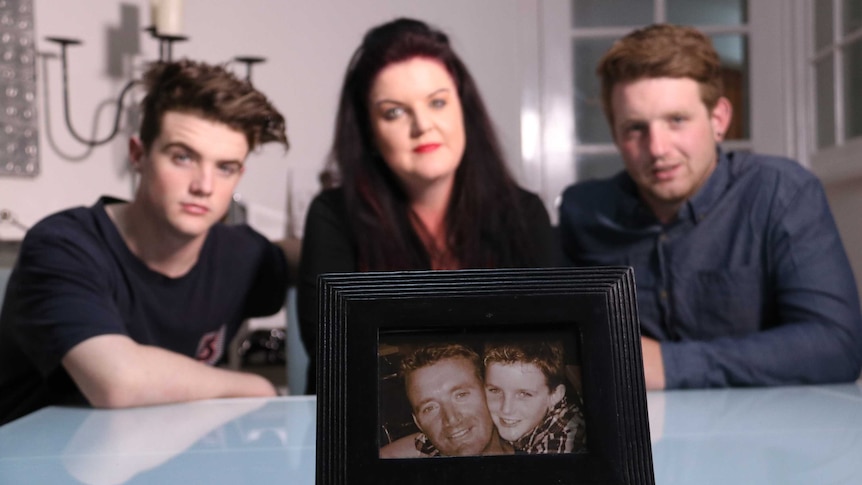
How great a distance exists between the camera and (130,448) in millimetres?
875

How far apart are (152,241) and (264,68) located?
6.62 feet

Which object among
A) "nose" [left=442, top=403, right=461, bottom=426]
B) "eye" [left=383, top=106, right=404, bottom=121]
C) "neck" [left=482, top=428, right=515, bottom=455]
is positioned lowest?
"neck" [left=482, top=428, right=515, bottom=455]

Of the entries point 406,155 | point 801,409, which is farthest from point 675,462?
point 406,155

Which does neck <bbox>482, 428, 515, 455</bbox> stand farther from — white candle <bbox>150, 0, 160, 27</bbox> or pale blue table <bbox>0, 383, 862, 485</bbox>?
white candle <bbox>150, 0, 160, 27</bbox>

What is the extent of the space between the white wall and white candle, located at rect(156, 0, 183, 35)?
34 cm

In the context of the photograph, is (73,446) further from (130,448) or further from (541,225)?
(541,225)

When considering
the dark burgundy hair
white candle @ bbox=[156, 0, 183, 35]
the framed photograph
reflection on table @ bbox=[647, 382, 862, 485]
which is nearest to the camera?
the framed photograph

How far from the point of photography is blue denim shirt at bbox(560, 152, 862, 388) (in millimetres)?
1492

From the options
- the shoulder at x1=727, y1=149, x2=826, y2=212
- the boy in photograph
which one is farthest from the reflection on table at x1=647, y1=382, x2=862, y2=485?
the shoulder at x1=727, y1=149, x2=826, y2=212

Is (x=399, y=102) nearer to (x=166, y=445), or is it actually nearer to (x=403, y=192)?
(x=403, y=192)

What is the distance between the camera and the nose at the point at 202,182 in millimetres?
1526

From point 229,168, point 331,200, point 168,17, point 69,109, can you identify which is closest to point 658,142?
point 331,200

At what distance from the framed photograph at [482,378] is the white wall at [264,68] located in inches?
100

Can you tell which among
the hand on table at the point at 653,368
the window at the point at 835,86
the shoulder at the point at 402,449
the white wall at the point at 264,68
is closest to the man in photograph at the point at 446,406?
the shoulder at the point at 402,449
